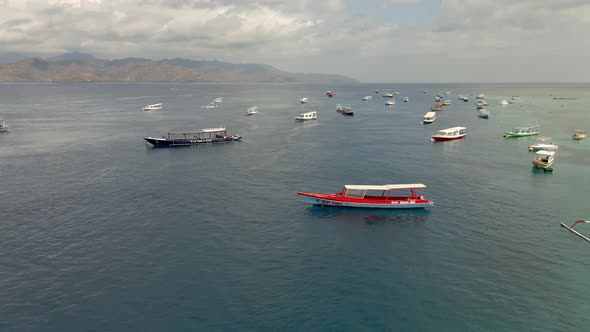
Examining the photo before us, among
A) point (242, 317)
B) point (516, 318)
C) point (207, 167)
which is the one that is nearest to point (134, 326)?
point (242, 317)

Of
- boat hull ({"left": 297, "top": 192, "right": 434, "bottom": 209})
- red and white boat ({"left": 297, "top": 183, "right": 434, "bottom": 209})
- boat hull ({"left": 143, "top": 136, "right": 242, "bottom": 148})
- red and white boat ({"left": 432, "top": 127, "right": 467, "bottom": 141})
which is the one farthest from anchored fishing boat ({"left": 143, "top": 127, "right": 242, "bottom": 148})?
red and white boat ({"left": 432, "top": 127, "right": 467, "bottom": 141})

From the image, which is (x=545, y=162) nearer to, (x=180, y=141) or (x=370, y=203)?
(x=370, y=203)

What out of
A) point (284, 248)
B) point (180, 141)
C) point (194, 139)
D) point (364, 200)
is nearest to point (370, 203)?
point (364, 200)

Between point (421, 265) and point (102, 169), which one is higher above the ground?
point (102, 169)

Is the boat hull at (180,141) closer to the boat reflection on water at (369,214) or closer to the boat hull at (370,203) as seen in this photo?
the boat hull at (370,203)

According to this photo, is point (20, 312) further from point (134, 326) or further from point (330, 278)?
point (330, 278)
